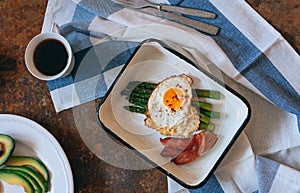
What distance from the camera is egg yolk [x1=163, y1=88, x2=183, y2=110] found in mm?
1277

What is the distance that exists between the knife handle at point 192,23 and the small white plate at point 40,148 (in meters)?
0.40

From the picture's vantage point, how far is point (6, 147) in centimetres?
130

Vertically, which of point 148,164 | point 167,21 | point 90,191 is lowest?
point 90,191

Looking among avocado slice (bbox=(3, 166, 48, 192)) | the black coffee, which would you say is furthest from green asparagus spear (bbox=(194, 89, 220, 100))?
avocado slice (bbox=(3, 166, 48, 192))

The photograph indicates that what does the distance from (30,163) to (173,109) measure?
37 centimetres

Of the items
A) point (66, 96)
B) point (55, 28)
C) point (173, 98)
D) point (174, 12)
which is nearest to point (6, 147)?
point (66, 96)

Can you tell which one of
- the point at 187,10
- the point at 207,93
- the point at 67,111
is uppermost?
the point at 187,10

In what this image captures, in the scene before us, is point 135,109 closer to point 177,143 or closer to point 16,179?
point 177,143

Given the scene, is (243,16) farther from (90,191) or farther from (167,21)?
(90,191)

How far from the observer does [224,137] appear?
127 cm


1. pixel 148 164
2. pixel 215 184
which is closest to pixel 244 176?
pixel 215 184

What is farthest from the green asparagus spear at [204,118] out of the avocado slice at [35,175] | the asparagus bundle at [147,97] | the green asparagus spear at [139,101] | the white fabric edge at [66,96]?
the avocado slice at [35,175]

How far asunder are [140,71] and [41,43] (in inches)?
9.8

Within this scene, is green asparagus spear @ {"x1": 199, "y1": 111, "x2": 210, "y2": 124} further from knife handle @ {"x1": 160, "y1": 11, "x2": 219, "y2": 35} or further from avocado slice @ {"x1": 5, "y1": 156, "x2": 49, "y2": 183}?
avocado slice @ {"x1": 5, "y1": 156, "x2": 49, "y2": 183}
